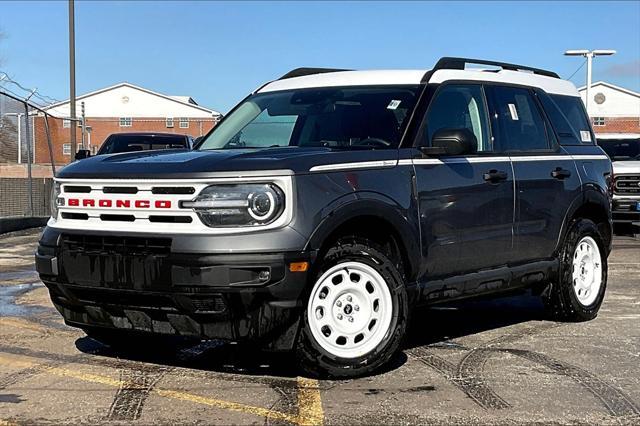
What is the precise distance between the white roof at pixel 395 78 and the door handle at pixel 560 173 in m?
0.76

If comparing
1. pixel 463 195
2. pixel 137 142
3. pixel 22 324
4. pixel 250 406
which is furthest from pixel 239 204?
pixel 137 142

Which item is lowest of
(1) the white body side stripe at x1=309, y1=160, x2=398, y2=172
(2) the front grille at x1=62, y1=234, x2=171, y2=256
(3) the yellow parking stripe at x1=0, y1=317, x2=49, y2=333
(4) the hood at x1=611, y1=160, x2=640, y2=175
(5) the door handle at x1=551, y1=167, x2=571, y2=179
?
(3) the yellow parking stripe at x1=0, y1=317, x2=49, y2=333

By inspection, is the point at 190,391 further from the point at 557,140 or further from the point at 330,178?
the point at 557,140

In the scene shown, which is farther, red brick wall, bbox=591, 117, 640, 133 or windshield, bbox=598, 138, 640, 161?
red brick wall, bbox=591, 117, 640, 133

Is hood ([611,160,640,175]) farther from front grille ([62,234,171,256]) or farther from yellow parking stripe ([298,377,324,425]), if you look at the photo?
front grille ([62,234,171,256])

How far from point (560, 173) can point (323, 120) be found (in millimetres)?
2053

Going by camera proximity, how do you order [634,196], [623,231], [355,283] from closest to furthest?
[355,283], [634,196], [623,231]

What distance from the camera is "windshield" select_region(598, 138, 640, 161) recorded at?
15.4 meters

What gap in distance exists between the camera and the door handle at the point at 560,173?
633cm

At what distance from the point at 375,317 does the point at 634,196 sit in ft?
34.9

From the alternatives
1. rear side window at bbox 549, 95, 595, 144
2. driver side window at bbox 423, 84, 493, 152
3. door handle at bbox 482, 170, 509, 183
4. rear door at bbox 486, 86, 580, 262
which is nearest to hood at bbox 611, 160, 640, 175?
rear side window at bbox 549, 95, 595, 144

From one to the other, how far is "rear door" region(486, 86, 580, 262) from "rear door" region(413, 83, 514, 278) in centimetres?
14

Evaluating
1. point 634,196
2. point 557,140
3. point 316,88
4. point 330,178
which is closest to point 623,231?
point 634,196

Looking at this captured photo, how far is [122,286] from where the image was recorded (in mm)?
4430
